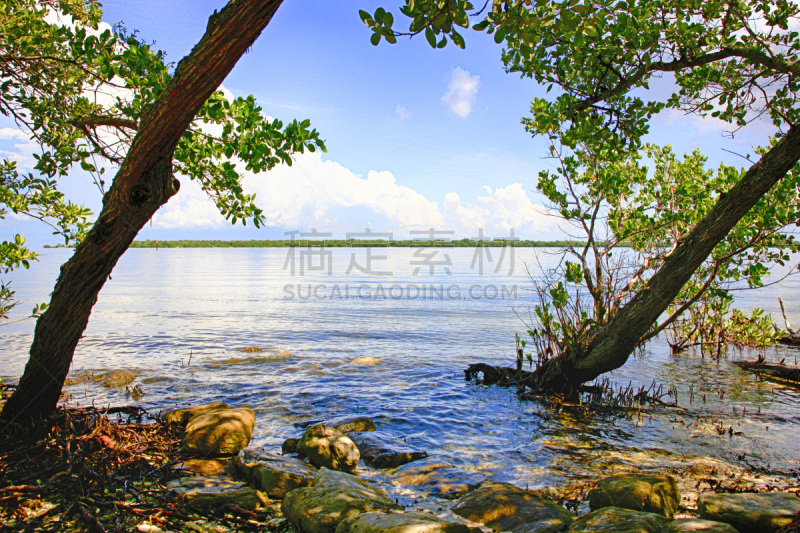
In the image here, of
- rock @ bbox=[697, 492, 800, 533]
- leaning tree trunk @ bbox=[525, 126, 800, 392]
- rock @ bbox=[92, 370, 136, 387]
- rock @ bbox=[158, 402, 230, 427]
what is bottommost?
rock @ bbox=[92, 370, 136, 387]

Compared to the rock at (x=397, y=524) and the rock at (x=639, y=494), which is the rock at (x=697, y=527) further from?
the rock at (x=397, y=524)

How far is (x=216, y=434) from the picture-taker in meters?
6.04

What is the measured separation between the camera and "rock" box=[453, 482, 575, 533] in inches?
167

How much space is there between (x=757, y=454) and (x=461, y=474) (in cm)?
444

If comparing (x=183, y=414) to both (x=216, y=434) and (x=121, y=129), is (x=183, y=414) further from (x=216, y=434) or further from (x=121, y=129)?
(x=121, y=129)

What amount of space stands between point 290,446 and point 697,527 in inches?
195

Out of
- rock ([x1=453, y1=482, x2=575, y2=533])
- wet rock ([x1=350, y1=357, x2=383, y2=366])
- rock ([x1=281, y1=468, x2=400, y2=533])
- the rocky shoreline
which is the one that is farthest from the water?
rock ([x1=281, y1=468, x2=400, y2=533])

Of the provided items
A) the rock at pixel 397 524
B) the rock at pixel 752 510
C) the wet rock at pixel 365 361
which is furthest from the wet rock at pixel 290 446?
the wet rock at pixel 365 361

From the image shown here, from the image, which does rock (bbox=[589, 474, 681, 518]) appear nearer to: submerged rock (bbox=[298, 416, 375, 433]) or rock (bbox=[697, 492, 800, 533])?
rock (bbox=[697, 492, 800, 533])

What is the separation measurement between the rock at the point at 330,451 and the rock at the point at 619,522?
2.95 metres

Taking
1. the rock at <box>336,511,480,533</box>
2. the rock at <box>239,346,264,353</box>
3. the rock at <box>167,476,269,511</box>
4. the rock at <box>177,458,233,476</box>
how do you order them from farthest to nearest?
the rock at <box>239,346,264,353</box> < the rock at <box>177,458,233,476</box> < the rock at <box>167,476,269,511</box> < the rock at <box>336,511,480,533</box>

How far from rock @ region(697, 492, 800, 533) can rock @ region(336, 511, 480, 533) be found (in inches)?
89.2

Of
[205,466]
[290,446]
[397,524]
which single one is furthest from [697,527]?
[205,466]

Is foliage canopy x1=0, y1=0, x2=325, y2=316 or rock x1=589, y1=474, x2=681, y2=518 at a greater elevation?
foliage canopy x1=0, y1=0, x2=325, y2=316
